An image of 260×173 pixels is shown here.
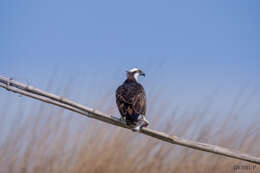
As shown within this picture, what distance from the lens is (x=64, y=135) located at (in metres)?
2.74

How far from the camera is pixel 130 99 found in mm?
2959

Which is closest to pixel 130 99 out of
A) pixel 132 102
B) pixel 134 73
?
pixel 132 102

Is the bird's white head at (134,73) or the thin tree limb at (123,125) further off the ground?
the bird's white head at (134,73)

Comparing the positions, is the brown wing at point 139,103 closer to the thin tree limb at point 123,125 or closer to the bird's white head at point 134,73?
the bird's white head at point 134,73

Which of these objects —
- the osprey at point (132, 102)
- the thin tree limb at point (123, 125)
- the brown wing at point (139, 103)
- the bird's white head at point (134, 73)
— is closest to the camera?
the thin tree limb at point (123, 125)

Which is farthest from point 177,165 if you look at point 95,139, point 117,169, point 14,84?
point 14,84

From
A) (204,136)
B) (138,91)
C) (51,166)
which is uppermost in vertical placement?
(138,91)

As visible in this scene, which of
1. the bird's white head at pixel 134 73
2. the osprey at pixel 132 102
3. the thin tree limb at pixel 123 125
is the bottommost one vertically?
the thin tree limb at pixel 123 125

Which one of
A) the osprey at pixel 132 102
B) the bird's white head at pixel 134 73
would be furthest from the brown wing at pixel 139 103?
the bird's white head at pixel 134 73

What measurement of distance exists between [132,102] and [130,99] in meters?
0.04

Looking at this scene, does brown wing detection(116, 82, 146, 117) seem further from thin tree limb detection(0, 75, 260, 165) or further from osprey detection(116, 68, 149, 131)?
thin tree limb detection(0, 75, 260, 165)

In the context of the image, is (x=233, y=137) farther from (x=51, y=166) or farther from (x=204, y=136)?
(x=51, y=166)

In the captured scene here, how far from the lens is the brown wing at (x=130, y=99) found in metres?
2.84

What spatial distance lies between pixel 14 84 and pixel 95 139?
92 centimetres
